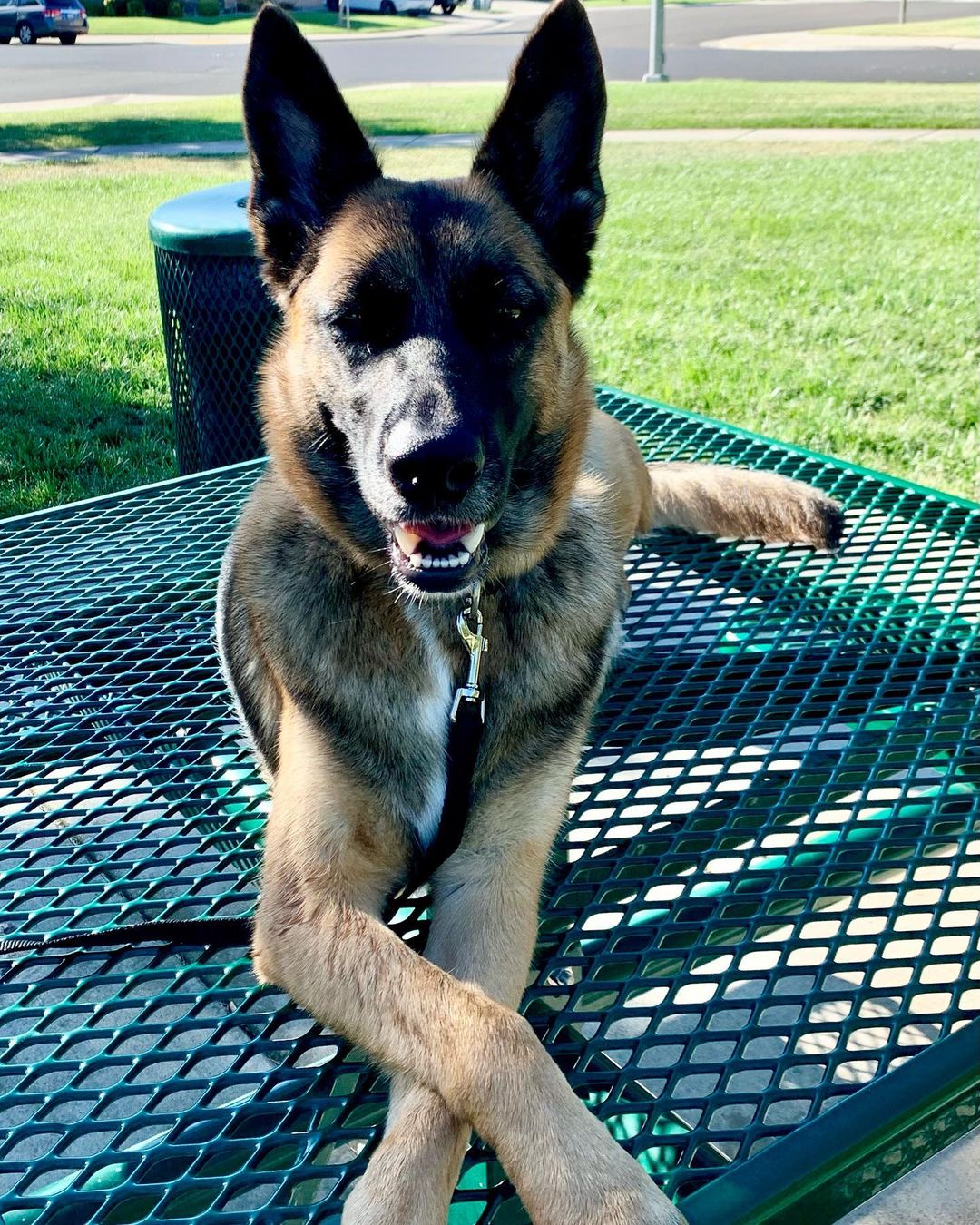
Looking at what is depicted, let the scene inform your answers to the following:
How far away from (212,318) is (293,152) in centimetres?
177

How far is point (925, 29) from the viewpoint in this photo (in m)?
34.6

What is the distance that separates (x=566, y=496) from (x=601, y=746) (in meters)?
0.55

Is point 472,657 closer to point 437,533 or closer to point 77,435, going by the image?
point 437,533

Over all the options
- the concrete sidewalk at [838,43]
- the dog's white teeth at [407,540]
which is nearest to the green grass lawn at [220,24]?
the concrete sidewalk at [838,43]

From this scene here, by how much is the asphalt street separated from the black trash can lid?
57.4ft

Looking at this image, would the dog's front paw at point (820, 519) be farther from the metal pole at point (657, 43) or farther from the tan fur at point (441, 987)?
the metal pole at point (657, 43)

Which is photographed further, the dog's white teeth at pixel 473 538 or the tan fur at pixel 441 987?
the dog's white teeth at pixel 473 538

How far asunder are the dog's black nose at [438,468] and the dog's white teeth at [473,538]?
11 centimetres

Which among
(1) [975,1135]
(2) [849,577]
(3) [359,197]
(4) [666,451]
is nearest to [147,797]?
(3) [359,197]

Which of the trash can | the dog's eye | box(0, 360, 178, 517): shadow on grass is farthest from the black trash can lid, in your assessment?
the dog's eye

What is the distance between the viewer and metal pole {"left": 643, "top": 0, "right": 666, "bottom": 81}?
2189 centimetres

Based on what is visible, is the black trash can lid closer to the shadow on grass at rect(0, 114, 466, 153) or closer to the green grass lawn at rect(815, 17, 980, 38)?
the shadow on grass at rect(0, 114, 466, 153)

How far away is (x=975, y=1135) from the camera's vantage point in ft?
8.53

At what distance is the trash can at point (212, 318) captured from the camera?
13.4 ft
